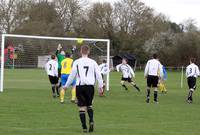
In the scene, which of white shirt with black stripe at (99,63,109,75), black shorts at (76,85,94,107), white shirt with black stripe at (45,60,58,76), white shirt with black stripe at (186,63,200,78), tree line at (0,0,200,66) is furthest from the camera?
tree line at (0,0,200,66)

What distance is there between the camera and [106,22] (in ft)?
298

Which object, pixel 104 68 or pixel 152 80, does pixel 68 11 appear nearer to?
pixel 104 68

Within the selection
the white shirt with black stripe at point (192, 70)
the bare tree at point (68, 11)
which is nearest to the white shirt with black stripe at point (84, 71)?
the white shirt with black stripe at point (192, 70)

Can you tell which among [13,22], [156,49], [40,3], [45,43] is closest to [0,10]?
[13,22]

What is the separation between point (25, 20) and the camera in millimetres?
87062

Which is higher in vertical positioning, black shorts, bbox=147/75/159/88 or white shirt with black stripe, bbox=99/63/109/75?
white shirt with black stripe, bbox=99/63/109/75

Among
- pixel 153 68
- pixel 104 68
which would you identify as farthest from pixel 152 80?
pixel 104 68

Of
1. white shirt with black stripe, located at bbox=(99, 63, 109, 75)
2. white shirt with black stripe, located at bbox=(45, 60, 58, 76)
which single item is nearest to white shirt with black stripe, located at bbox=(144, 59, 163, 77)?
white shirt with black stripe, located at bbox=(45, 60, 58, 76)

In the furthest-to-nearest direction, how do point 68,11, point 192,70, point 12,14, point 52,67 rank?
point 68,11 → point 12,14 → point 52,67 → point 192,70

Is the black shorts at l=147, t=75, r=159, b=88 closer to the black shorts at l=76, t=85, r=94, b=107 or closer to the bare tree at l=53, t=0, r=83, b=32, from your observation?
the black shorts at l=76, t=85, r=94, b=107

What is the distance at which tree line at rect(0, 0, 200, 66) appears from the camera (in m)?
85.2

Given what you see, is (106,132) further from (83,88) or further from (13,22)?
(13,22)

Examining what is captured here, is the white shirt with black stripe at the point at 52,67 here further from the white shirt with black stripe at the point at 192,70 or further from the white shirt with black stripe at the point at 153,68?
the white shirt with black stripe at the point at 192,70

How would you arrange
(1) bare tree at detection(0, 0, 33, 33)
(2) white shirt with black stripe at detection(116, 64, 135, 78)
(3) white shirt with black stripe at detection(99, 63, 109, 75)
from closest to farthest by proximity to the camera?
(3) white shirt with black stripe at detection(99, 63, 109, 75) → (2) white shirt with black stripe at detection(116, 64, 135, 78) → (1) bare tree at detection(0, 0, 33, 33)
